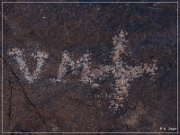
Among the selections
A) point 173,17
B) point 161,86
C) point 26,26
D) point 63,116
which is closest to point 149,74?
point 161,86

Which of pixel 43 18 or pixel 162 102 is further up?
pixel 43 18

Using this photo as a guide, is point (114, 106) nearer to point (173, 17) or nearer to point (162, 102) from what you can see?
point (162, 102)

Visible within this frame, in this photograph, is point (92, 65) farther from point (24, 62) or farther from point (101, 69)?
point (24, 62)

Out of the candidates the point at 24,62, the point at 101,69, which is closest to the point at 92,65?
the point at 101,69

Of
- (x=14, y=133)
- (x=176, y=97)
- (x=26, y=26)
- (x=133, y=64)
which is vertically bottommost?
(x=14, y=133)
